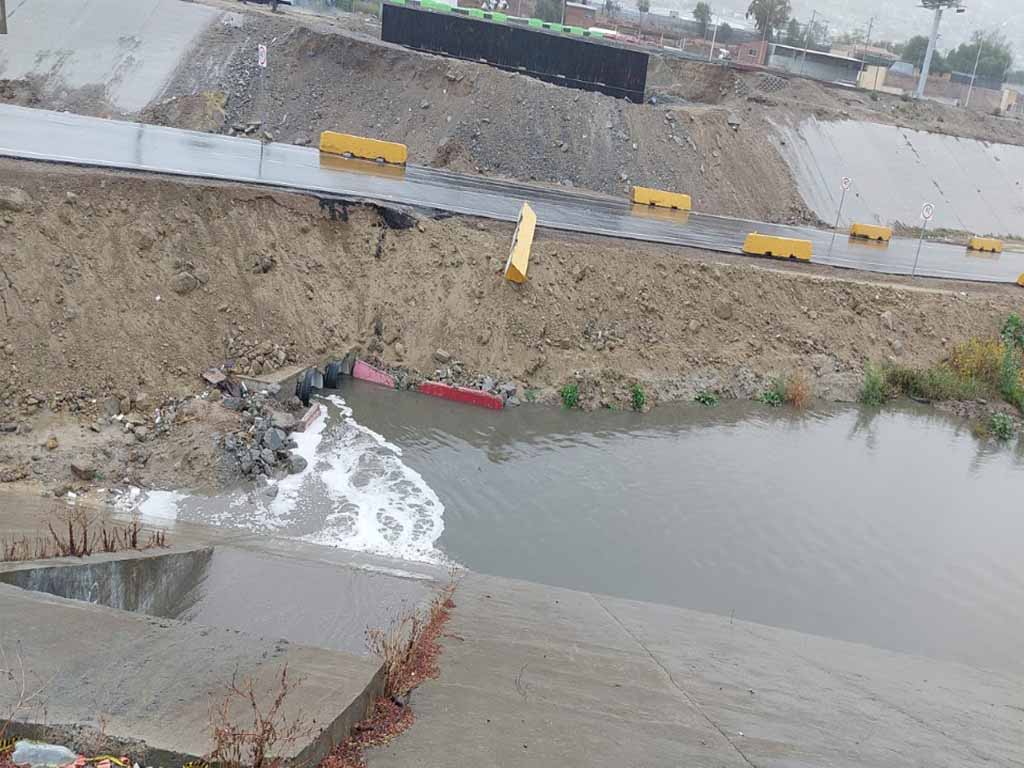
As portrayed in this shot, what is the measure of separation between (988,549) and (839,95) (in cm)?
4075

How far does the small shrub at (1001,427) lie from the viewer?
22531mm

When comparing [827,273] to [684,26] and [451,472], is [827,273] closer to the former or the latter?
[451,472]

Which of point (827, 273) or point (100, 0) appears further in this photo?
point (100, 0)

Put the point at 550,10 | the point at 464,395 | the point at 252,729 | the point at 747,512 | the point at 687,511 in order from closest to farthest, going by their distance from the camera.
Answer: the point at 252,729 < the point at 687,511 < the point at 747,512 < the point at 464,395 < the point at 550,10

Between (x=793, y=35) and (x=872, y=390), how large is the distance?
102 metres

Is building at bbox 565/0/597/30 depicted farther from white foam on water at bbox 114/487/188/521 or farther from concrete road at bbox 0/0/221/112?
white foam on water at bbox 114/487/188/521

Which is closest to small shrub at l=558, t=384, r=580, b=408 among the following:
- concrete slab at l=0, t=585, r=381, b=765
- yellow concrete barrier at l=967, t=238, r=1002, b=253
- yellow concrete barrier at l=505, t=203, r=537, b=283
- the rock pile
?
yellow concrete barrier at l=505, t=203, r=537, b=283

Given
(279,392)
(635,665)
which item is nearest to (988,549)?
(635,665)

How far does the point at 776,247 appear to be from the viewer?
85.4 ft

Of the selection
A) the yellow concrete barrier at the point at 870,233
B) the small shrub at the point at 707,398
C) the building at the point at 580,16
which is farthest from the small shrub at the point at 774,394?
the building at the point at 580,16

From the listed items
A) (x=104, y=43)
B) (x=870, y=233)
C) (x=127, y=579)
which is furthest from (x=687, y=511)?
(x=104, y=43)

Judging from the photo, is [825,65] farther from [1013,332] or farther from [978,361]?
[978,361]

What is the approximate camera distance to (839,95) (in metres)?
49.7

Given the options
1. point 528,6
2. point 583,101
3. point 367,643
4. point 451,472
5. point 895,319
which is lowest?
point 451,472
